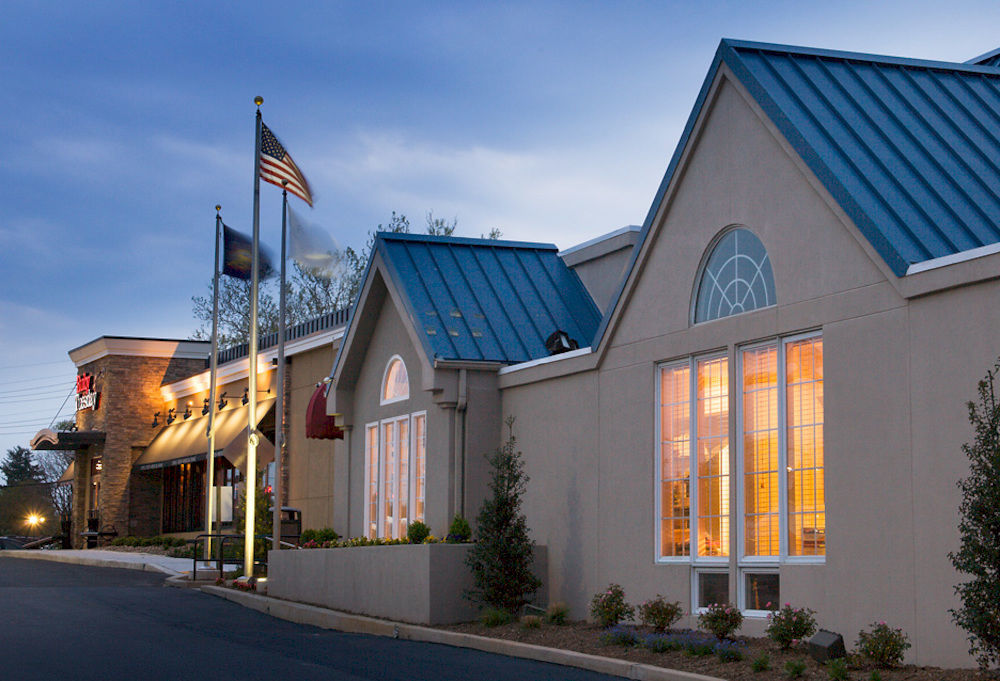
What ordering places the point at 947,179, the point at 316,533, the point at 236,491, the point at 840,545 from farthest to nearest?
the point at 236,491 → the point at 316,533 → the point at 947,179 → the point at 840,545

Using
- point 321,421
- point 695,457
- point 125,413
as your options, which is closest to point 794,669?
point 695,457

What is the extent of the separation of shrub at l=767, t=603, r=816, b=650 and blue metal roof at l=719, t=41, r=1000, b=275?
3460 mm

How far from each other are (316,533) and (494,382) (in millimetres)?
6101

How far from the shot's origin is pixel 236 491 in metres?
43.2

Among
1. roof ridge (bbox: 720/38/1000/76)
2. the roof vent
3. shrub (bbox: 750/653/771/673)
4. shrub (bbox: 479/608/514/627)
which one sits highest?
roof ridge (bbox: 720/38/1000/76)

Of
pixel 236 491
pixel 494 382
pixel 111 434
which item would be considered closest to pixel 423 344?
pixel 494 382

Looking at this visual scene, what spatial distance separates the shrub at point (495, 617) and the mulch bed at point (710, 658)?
92mm

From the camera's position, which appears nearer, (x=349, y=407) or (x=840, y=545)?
(x=840, y=545)

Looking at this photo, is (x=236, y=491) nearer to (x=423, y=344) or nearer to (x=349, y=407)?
(x=349, y=407)

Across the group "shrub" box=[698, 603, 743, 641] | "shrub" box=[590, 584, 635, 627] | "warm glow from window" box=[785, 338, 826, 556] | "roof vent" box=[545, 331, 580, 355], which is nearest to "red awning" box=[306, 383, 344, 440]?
"roof vent" box=[545, 331, 580, 355]

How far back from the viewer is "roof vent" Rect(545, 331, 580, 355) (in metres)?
20.7

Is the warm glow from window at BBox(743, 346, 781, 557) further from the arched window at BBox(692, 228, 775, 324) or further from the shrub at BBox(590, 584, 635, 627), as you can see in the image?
the shrub at BBox(590, 584, 635, 627)

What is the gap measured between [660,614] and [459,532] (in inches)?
207

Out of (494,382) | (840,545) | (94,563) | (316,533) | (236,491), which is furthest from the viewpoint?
(236,491)
